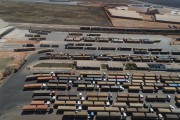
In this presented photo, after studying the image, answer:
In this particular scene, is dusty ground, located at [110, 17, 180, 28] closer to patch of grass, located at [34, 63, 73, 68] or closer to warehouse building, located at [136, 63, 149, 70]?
warehouse building, located at [136, 63, 149, 70]

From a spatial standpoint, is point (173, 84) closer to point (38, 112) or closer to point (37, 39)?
point (38, 112)

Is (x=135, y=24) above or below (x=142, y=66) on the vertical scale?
above

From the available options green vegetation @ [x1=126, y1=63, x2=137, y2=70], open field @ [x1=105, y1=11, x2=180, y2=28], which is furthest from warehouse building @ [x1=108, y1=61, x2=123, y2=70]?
open field @ [x1=105, y1=11, x2=180, y2=28]

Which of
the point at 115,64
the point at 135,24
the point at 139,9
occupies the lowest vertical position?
the point at 115,64

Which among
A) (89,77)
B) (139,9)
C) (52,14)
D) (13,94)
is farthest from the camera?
(139,9)

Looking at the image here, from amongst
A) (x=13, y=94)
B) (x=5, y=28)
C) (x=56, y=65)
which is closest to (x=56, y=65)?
(x=56, y=65)

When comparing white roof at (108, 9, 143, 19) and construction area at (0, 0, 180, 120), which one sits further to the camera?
white roof at (108, 9, 143, 19)

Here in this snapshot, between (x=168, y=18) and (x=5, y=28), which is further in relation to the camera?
(x=168, y=18)

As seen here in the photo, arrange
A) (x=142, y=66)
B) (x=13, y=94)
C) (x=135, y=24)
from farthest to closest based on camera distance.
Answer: (x=135, y=24) < (x=142, y=66) < (x=13, y=94)

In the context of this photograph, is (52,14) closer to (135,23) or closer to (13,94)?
(135,23)
